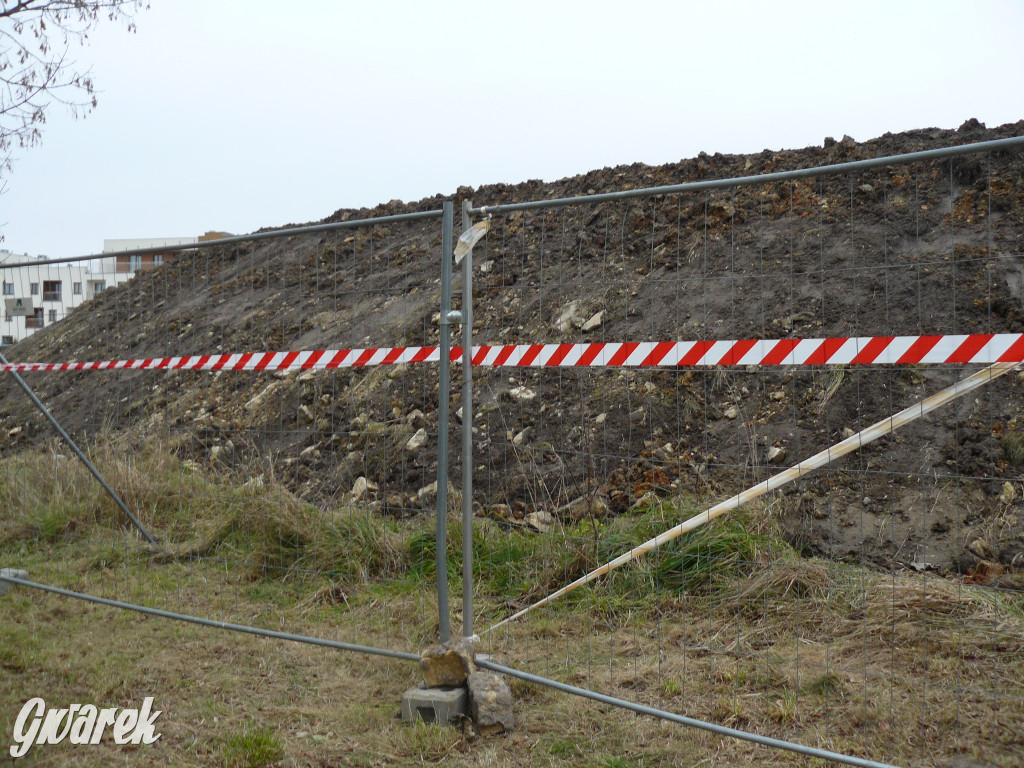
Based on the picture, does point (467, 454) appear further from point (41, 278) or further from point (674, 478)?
point (41, 278)

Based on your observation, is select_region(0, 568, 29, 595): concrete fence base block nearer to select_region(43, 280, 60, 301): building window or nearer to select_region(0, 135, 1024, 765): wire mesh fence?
select_region(0, 135, 1024, 765): wire mesh fence

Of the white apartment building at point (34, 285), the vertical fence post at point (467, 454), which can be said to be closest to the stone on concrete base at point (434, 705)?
the vertical fence post at point (467, 454)

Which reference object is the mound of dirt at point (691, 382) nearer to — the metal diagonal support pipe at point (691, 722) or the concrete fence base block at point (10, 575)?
the metal diagonal support pipe at point (691, 722)

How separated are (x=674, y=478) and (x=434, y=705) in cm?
332

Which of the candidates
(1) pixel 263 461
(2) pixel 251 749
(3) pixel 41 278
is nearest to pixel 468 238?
(2) pixel 251 749

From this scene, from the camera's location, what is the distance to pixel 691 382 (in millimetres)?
7723

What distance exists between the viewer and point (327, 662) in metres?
4.80

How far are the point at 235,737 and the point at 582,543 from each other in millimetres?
2490

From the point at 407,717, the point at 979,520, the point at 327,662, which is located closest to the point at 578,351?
the point at 407,717

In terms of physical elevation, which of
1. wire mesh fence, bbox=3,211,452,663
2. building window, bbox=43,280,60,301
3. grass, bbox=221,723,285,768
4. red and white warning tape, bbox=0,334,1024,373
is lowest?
grass, bbox=221,723,285,768

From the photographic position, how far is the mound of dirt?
607 centimetres

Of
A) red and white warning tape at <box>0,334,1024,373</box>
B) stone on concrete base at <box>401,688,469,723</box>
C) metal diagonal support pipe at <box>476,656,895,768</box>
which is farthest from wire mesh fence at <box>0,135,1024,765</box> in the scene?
stone on concrete base at <box>401,688,469,723</box>

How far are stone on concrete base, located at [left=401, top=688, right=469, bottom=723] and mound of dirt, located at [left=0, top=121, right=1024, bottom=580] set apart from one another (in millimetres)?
1321

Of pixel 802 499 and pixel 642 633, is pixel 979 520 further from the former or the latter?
pixel 642 633
